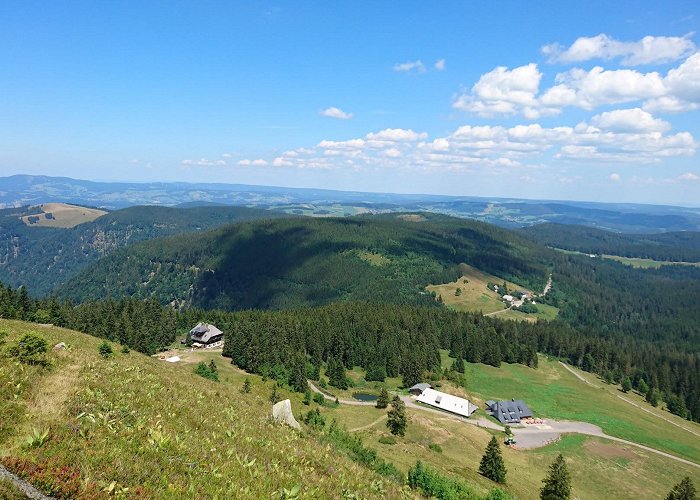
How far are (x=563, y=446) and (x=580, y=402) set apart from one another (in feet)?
120

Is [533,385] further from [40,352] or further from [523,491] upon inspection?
[40,352]

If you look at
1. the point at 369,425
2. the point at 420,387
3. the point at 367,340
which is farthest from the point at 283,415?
the point at 367,340

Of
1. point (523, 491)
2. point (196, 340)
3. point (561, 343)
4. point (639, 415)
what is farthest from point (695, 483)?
point (196, 340)

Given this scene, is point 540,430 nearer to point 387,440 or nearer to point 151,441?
point 387,440

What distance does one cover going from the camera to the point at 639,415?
114438 mm

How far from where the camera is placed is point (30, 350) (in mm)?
25266

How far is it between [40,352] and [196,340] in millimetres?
93894

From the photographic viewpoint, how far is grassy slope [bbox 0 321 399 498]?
15539 millimetres

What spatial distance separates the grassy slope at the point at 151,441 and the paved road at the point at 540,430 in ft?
243

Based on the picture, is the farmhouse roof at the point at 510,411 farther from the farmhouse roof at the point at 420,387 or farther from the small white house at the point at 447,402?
the farmhouse roof at the point at 420,387

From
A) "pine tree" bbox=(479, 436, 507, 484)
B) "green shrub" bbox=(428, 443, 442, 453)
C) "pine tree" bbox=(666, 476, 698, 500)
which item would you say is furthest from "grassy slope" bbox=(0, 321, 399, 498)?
"pine tree" bbox=(666, 476, 698, 500)

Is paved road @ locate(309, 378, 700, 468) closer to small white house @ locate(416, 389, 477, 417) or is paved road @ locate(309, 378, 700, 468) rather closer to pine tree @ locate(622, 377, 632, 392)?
small white house @ locate(416, 389, 477, 417)

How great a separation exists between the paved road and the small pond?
3.90 meters

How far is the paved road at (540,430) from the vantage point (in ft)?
294
